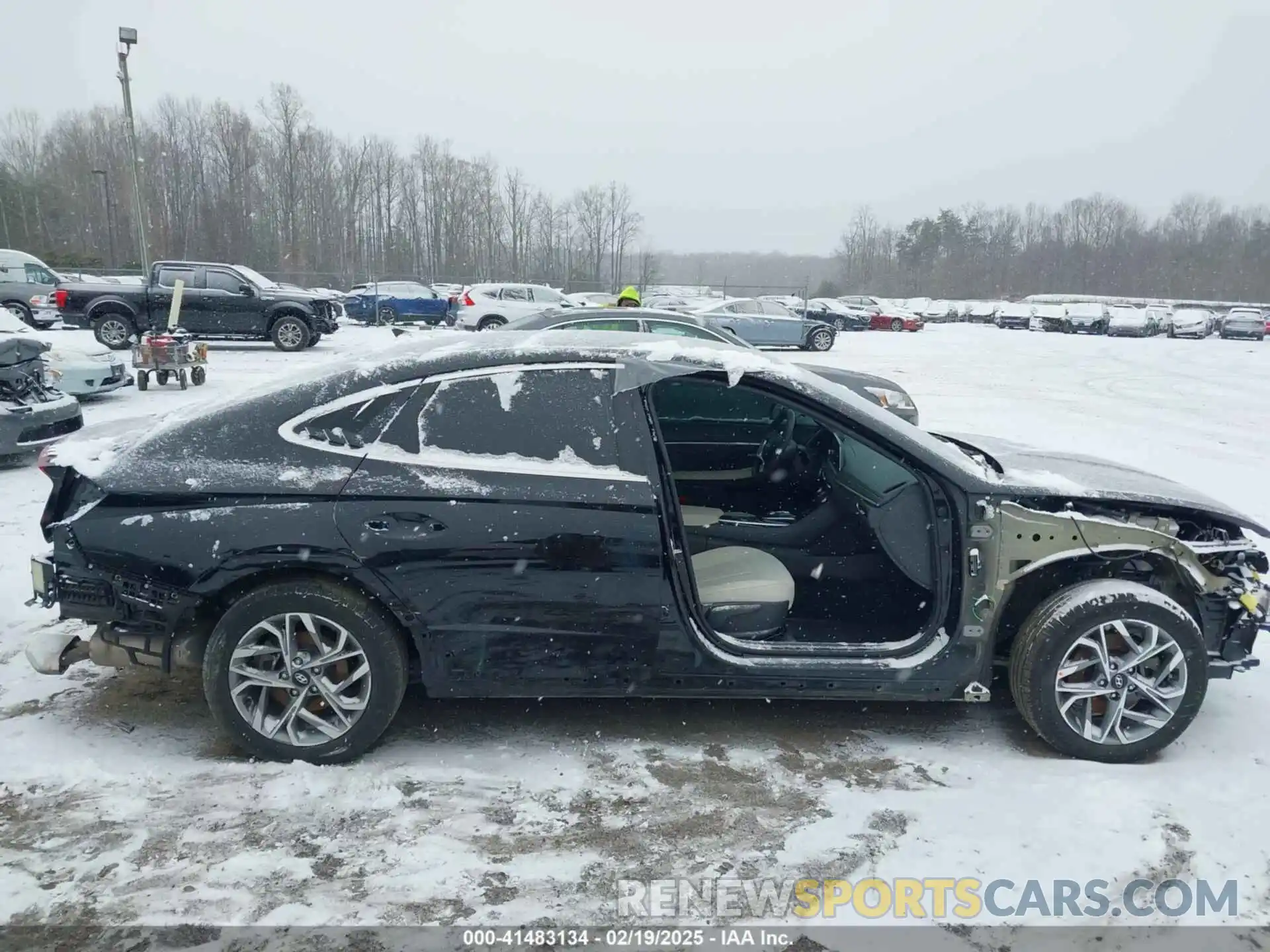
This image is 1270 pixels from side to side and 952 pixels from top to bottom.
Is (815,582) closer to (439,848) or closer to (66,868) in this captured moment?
(439,848)

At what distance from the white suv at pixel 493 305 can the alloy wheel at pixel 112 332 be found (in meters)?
8.27

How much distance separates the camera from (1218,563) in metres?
3.40

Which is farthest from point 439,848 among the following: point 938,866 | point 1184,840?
point 1184,840

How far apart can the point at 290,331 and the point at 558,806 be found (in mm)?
16987

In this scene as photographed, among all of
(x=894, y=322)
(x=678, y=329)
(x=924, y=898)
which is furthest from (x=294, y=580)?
(x=894, y=322)

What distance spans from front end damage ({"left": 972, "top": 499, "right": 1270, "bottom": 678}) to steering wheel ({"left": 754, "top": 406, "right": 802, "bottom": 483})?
84.5 inches

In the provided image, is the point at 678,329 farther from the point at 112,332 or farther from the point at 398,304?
the point at 398,304

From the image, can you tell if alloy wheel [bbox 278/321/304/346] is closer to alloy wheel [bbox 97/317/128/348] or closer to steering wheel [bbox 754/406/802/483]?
alloy wheel [bbox 97/317/128/348]

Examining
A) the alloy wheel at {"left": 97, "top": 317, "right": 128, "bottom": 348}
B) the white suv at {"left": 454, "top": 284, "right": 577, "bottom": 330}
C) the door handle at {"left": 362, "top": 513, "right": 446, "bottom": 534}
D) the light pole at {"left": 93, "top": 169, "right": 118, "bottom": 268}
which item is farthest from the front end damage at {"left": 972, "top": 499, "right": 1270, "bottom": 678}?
the light pole at {"left": 93, "top": 169, "right": 118, "bottom": 268}

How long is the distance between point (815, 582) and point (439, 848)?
2.29 meters

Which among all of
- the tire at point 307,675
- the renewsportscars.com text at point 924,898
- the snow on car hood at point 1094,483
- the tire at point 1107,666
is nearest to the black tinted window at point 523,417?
the tire at point 307,675

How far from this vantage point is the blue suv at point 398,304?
95.5ft

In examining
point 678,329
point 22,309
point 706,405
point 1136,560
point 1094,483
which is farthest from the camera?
point 22,309

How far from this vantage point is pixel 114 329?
1708cm
